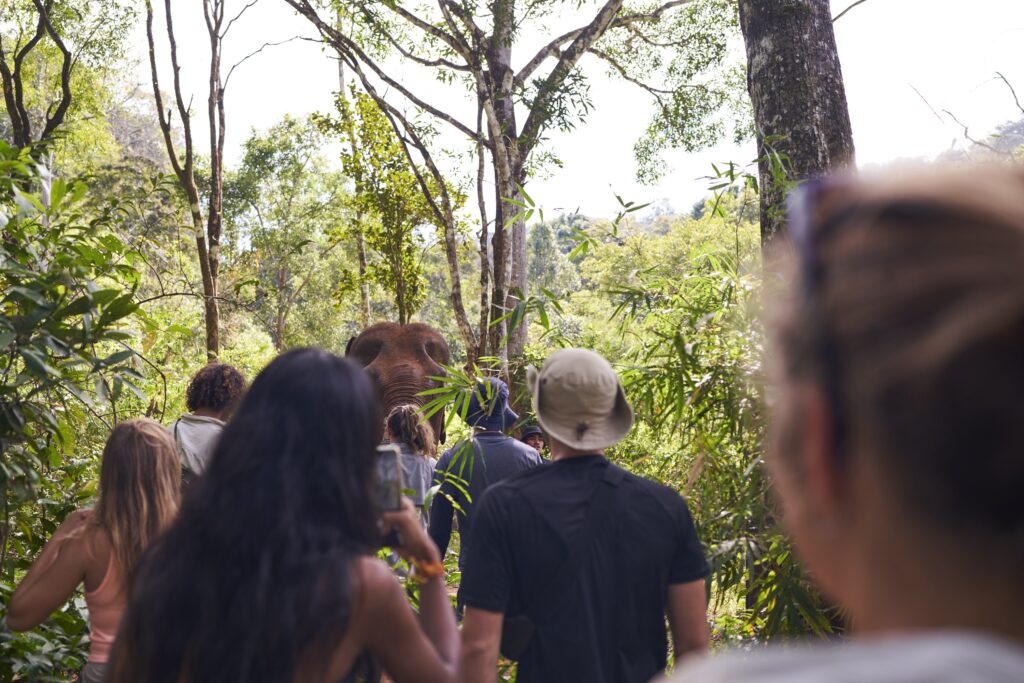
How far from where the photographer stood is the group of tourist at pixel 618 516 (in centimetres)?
52

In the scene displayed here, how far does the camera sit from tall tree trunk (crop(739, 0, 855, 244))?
12.7 feet

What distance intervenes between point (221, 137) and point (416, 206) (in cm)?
275

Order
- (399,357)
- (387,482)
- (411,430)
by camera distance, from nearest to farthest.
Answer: (387,482)
(411,430)
(399,357)

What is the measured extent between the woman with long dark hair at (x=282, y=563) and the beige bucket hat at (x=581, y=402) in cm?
90

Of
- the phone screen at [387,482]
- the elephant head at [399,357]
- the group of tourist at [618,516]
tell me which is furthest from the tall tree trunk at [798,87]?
the elephant head at [399,357]

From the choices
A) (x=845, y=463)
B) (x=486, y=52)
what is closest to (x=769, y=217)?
(x=845, y=463)

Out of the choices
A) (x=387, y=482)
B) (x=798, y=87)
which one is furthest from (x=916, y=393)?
(x=798, y=87)

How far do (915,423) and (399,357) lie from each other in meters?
9.83

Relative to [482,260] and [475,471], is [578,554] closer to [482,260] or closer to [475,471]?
[475,471]

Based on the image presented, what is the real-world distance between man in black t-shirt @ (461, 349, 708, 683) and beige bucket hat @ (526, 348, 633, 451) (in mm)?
140

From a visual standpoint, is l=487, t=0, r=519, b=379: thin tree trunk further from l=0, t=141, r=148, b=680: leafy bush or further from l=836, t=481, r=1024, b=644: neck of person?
l=836, t=481, r=1024, b=644: neck of person

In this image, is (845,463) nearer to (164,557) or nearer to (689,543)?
(164,557)

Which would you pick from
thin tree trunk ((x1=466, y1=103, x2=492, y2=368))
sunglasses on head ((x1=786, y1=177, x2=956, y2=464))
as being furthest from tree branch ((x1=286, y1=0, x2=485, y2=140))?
sunglasses on head ((x1=786, y1=177, x2=956, y2=464))

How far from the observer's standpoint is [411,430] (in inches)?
193
